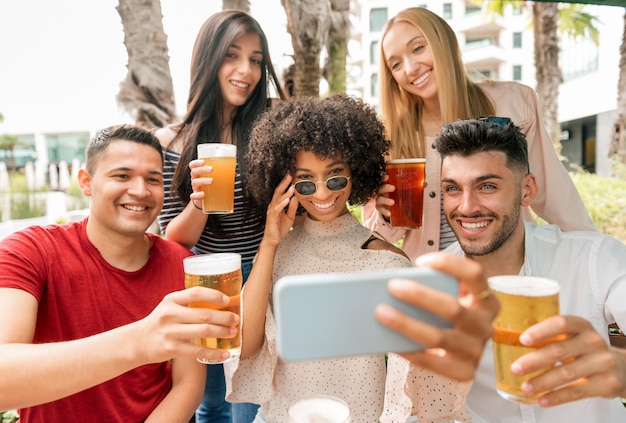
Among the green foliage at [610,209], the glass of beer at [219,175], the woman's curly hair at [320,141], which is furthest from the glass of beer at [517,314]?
the green foliage at [610,209]

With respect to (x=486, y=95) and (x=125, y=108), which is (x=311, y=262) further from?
(x=125, y=108)

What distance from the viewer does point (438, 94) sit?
2.90 meters

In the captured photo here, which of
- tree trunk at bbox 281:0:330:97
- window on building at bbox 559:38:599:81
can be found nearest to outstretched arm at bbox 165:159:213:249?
tree trunk at bbox 281:0:330:97

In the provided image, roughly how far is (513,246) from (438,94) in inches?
48.1

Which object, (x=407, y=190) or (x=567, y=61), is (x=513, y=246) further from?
(x=567, y=61)

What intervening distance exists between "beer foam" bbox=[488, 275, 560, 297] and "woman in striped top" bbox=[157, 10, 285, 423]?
6.27 feet

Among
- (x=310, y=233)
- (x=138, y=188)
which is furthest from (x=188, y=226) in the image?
(x=310, y=233)

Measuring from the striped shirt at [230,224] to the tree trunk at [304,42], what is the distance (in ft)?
11.5

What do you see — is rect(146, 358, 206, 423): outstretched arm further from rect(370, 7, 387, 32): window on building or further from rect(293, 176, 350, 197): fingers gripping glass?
rect(370, 7, 387, 32): window on building

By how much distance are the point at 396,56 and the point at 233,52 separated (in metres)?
1.12

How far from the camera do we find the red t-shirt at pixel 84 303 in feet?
6.59

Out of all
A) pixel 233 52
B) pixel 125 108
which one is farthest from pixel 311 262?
pixel 125 108

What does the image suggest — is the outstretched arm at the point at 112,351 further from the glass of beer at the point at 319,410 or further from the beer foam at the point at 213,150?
the beer foam at the point at 213,150

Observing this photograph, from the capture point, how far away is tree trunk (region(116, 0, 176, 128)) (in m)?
5.77
